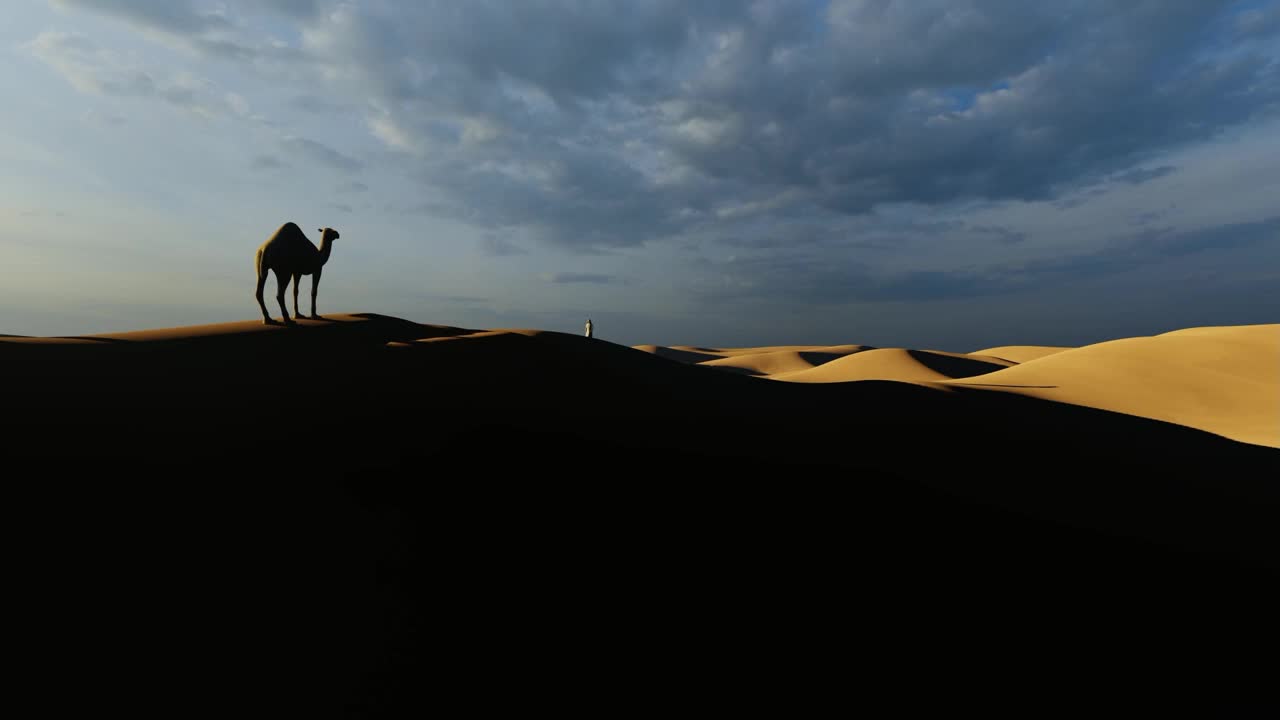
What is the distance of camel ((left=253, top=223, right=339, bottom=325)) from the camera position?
1077 cm

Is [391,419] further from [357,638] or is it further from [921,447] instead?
[921,447]

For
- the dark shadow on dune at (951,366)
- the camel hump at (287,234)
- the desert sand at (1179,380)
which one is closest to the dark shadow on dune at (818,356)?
the dark shadow on dune at (951,366)

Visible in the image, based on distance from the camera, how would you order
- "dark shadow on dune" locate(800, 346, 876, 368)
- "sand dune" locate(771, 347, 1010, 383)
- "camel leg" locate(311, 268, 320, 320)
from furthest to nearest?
"dark shadow on dune" locate(800, 346, 876, 368) < "sand dune" locate(771, 347, 1010, 383) < "camel leg" locate(311, 268, 320, 320)

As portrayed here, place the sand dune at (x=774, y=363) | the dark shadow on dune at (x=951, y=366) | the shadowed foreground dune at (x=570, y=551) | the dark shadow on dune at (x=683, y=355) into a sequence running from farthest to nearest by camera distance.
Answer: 1. the dark shadow on dune at (x=683, y=355)
2. the sand dune at (x=774, y=363)
3. the dark shadow on dune at (x=951, y=366)
4. the shadowed foreground dune at (x=570, y=551)

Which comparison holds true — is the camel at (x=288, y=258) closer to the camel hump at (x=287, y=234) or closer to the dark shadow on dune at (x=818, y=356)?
the camel hump at (x=287, y=234)

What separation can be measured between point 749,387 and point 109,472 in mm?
9070

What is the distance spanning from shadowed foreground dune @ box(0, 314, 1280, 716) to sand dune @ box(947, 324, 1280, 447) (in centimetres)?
752

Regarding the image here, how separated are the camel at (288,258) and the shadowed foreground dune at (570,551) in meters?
3.29

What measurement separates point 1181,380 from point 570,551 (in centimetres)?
2148

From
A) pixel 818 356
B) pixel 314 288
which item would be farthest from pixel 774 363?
pixel 314 288

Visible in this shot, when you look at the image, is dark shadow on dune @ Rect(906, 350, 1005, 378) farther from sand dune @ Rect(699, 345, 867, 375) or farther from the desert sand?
the desert sand

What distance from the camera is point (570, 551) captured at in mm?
3869

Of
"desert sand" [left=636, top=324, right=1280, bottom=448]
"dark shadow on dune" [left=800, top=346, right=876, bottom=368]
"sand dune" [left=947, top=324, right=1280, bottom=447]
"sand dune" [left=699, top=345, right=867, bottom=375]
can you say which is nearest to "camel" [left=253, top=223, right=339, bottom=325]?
"desert sand" [left=636, top=324, right=1280, bottom=448]

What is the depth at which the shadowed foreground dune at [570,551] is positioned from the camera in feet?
9.02
